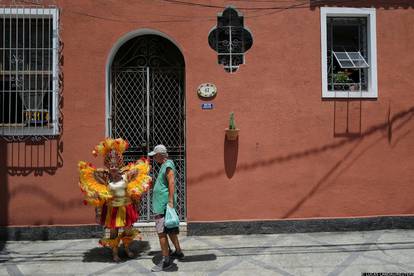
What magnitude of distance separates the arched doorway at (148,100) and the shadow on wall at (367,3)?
2.38 m

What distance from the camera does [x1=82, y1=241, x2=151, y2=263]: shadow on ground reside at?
212 inches

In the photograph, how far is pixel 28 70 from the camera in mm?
6406

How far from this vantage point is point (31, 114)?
6.36 m

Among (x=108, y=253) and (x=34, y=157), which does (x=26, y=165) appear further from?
(x=108, y=253)

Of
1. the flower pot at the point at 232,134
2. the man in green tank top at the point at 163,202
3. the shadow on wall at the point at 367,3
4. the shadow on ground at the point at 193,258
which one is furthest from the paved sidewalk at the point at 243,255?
Result: the shadow on wall at the point at 367,3

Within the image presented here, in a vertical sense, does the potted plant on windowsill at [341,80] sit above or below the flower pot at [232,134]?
above

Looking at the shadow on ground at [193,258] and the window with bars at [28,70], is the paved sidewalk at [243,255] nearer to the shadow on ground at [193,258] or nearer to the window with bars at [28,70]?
the shadow on ground at [193,258]

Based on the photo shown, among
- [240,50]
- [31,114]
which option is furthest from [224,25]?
[31,114]

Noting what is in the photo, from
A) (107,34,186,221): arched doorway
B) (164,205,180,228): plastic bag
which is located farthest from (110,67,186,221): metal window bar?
(164,205,180,228): plastic bag

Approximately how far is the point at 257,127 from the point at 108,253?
2909 millimetres

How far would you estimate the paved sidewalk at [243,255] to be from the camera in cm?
494

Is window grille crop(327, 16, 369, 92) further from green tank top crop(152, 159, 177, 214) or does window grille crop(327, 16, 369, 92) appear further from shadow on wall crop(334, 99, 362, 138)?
green tank top crop(152, 159, 177, 214)

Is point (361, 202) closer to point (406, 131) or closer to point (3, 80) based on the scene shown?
point (406, 131)

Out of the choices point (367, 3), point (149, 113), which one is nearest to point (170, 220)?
point (149, 113)
